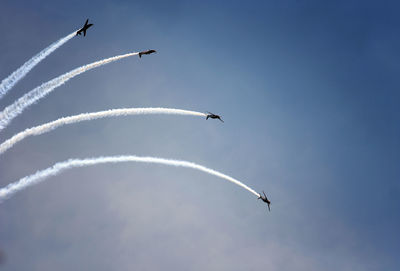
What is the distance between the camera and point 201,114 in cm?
9669

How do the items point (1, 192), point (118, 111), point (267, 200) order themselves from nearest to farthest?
point (1, 192) → point (118, 111) → point (267, 200)

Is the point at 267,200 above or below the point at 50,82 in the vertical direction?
above

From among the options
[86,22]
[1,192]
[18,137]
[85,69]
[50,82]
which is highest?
[86,22]

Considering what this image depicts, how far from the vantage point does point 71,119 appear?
81500 millimetres

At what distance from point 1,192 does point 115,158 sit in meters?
25.2

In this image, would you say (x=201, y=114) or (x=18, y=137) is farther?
(x=201, y=114)

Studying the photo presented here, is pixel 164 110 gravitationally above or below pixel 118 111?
above

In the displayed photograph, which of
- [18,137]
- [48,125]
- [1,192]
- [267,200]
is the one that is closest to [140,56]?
[48,125]

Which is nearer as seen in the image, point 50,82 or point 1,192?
point 1,192

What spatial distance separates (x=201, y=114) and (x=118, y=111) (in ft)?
74.3

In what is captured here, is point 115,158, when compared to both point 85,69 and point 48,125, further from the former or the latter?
point 85,69

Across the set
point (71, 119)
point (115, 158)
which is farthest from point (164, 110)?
point (71, 119)

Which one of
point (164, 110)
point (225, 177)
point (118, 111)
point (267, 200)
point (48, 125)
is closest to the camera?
point (48, 125)

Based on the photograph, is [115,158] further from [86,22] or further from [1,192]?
[86,22]
